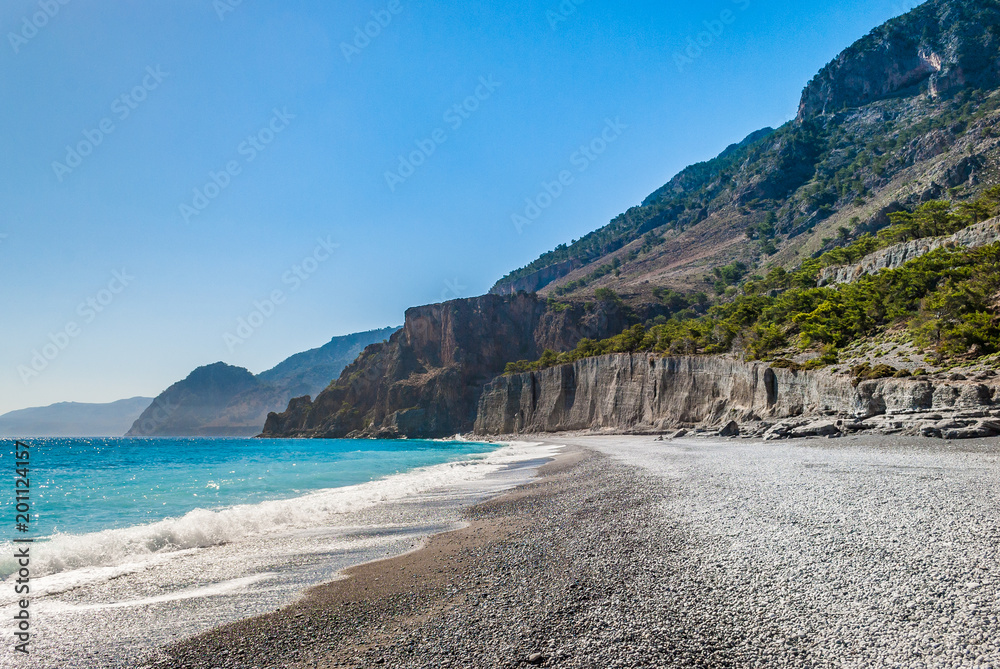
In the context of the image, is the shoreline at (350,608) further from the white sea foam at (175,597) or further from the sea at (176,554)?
the white sea foam at (175,597)

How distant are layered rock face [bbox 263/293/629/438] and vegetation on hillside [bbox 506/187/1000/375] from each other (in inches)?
1741

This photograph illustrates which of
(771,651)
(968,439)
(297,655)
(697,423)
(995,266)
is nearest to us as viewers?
(771,651)

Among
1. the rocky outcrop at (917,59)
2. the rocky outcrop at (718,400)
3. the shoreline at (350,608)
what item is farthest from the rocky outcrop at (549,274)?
the shoreline at (350,608)

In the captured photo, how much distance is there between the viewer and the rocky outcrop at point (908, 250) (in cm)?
3459

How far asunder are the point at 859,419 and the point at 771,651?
900 inches

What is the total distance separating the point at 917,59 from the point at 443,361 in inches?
5515

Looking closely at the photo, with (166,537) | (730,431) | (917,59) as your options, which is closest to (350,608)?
(166,537)

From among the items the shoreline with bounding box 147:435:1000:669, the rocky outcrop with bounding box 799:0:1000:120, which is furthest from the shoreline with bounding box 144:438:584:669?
the rocky outcrop with bounding box 799:0:1000:120

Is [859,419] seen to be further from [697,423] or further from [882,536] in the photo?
[697,423]

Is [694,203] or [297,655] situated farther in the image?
[694,203]

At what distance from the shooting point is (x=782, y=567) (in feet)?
21.1

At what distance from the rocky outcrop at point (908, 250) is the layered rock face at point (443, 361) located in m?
58.5

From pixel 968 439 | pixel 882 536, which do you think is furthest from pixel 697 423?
pixel 882 536

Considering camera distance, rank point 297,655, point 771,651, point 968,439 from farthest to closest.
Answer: point 968,439 < point 297,655 < point 771,651
